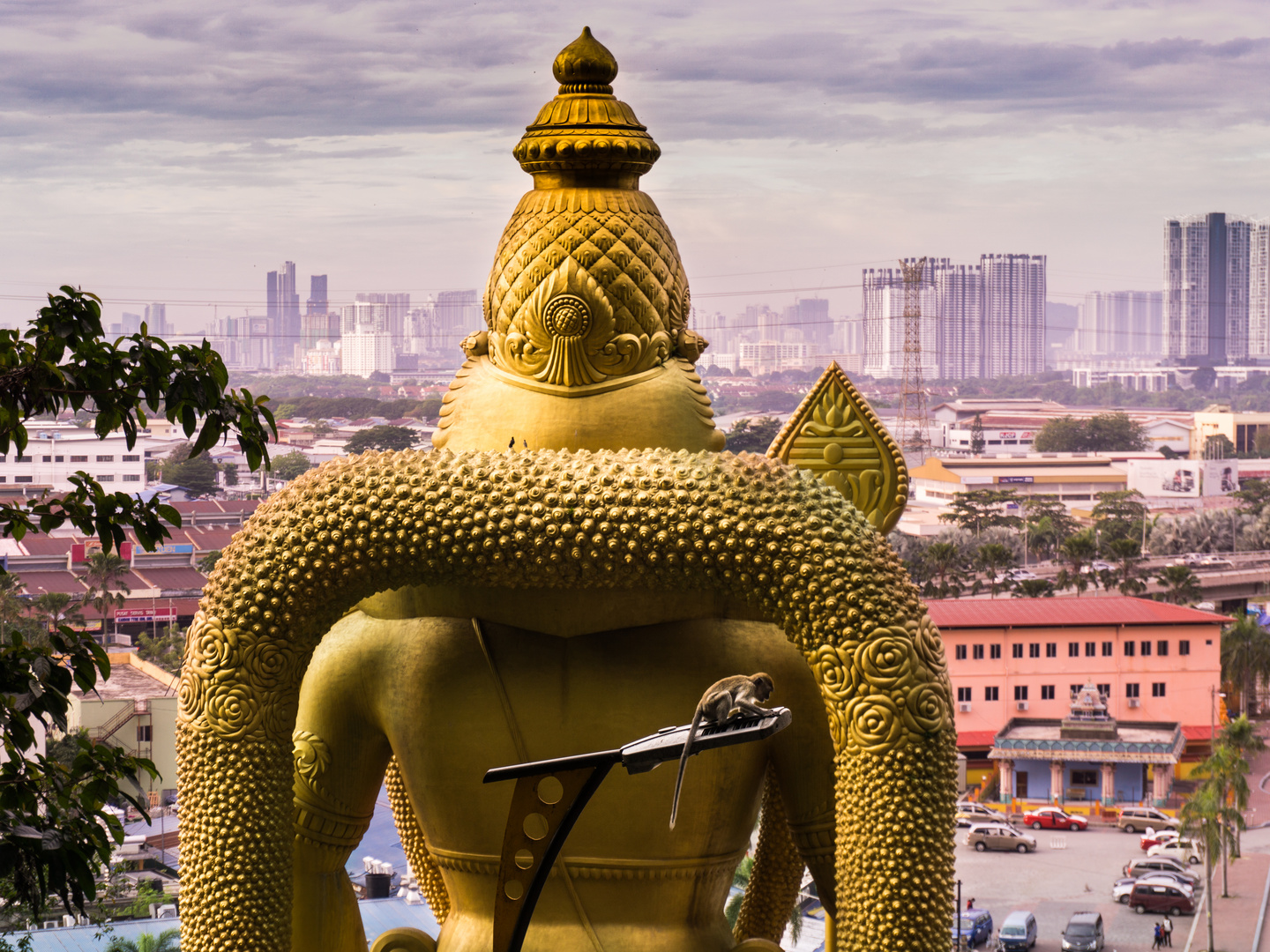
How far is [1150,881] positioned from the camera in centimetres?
2606

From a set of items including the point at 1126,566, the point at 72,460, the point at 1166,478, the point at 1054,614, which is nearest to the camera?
the point at 1054,614

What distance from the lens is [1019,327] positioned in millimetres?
146500

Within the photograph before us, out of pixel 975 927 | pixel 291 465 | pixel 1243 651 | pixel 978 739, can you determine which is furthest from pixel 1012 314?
pixel 975 927

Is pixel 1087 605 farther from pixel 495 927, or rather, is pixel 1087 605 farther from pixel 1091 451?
pixel 1091 451

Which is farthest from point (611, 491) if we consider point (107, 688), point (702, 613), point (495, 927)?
point (107, 688)

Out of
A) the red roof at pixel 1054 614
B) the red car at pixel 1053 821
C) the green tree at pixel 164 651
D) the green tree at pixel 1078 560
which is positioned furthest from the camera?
the green tree at pixel 1078 560

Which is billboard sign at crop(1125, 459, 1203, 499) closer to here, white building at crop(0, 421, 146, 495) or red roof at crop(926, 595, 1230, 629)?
red roof at crop(926, 595, 1230, 629)

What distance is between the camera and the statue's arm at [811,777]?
5.03 metres

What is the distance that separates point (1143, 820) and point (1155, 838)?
1.20 m

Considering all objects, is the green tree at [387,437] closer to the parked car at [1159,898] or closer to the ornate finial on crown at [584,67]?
the parked car at [1159,898]

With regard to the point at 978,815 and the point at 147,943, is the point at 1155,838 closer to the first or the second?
the point at 978,815

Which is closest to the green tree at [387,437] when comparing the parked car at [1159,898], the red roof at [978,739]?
the red roof at [978,739]

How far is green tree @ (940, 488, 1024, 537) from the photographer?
58.3m

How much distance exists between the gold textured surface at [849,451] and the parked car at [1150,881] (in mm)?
22470
